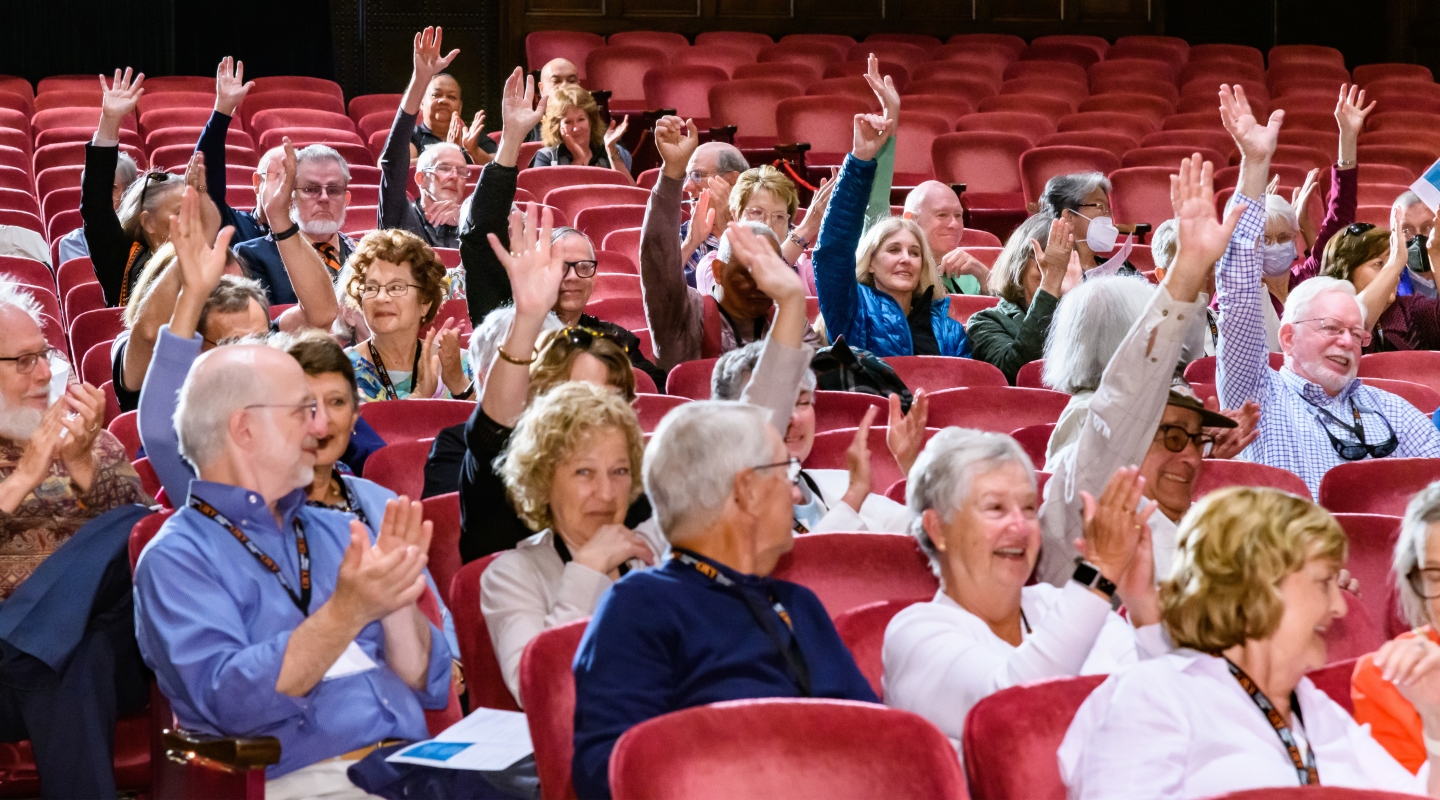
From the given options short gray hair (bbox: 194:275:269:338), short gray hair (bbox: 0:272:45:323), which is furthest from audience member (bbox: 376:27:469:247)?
short gray hair (bbox: 0:272:45:323)

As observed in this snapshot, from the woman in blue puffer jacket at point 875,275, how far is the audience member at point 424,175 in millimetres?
1150

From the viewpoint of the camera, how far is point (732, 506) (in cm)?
183

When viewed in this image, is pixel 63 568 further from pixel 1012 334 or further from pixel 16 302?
pixel 1012 334

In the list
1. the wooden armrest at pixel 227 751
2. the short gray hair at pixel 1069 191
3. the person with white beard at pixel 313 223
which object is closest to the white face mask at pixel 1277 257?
the short gray hair at pixel 1069 191

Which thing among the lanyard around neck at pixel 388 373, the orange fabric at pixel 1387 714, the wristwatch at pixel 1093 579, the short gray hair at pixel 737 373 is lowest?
the orange fabric at pixel 1387 714

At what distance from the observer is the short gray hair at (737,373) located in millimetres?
2682

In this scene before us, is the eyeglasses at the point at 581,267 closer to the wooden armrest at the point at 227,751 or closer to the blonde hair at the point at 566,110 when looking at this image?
the wooden armrest at the point at 227,751

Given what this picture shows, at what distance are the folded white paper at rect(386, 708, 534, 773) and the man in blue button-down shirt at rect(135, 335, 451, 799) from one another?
0.16m

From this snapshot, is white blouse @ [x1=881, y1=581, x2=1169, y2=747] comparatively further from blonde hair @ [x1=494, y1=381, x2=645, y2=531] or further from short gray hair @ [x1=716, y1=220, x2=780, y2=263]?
short gray hair @ [x1=716, y1=220, x2=780, y2=263]

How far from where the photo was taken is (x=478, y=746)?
1872 millimetres

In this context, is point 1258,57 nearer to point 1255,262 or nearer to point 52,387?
point 1255,262

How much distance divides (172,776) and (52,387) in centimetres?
100

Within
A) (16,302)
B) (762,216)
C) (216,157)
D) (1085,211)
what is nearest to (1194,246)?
(16,302)

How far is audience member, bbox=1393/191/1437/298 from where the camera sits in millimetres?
4743
